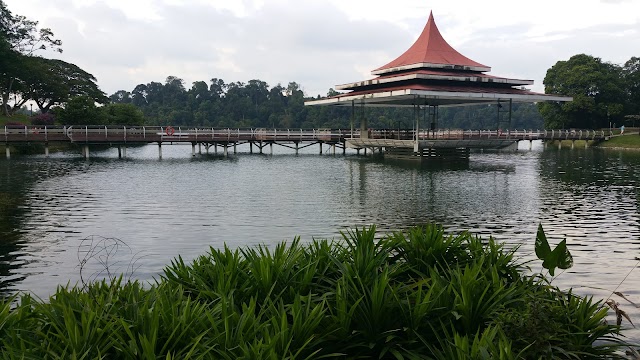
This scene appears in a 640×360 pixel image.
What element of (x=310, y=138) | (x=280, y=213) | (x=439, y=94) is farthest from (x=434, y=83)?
(x=280, y=213)

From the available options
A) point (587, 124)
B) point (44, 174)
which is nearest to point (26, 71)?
point (44, 174)

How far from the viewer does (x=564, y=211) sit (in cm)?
2034

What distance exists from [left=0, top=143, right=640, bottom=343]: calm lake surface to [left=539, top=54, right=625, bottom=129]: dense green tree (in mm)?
50247

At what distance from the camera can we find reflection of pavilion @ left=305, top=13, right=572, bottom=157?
4506 centimetres

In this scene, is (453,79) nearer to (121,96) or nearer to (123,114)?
(123,114)

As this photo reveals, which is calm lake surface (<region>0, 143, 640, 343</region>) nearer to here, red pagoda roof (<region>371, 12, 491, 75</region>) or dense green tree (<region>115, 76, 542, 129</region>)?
red pagoda roof (<region>371, 12, 491, 75</region>)

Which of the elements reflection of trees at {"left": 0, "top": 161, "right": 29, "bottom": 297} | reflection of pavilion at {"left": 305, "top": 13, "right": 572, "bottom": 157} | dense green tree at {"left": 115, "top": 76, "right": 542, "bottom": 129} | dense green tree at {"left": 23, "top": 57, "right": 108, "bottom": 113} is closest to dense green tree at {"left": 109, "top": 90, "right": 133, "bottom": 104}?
dense green tree at {"left": 115, "top": 76, "right": 542, "bottom": 129}

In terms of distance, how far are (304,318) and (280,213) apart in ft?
44.0

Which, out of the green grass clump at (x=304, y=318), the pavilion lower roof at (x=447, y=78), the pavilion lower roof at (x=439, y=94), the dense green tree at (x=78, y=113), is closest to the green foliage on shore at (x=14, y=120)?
the dense green tree at (x=78, y=113)

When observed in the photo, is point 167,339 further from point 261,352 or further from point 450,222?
point 450,222

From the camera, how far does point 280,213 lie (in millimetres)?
19562

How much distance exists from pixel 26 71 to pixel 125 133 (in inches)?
1028

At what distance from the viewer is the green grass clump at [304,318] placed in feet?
17.4

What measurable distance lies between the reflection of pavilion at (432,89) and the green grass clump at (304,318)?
37.5m
